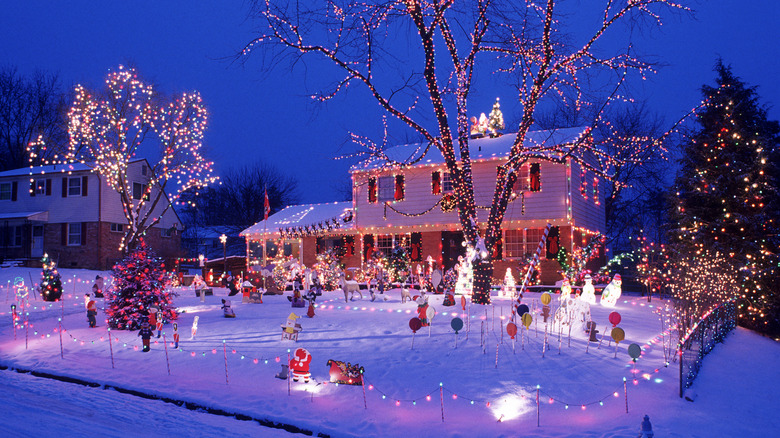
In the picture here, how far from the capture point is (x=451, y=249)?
25.5 metres

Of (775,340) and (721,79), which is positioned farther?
(721,79)

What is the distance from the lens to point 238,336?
40.1 feet

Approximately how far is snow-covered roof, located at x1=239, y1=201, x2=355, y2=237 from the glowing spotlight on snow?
20045mm

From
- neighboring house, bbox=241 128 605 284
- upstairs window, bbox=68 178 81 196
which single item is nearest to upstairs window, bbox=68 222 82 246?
upstairs window, bbox=68 178 81 196

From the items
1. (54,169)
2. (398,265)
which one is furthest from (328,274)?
(54,169)

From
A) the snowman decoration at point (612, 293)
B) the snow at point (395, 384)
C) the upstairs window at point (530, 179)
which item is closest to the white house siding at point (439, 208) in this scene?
the upstairs window at point (530, 179)

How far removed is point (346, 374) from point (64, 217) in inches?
1217

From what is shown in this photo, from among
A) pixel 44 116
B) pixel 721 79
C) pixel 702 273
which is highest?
pixel 44 116

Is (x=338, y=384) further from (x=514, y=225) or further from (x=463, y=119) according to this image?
(x=514, y=225)

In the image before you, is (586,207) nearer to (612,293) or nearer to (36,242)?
(612,293)

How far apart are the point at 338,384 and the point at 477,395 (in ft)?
7.72

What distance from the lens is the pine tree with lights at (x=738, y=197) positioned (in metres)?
15.0

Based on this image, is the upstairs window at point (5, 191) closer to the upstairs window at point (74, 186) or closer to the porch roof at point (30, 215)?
the porch roof at point (30, 215)

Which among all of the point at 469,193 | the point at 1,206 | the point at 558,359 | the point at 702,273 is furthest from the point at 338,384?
the point at 1,206
